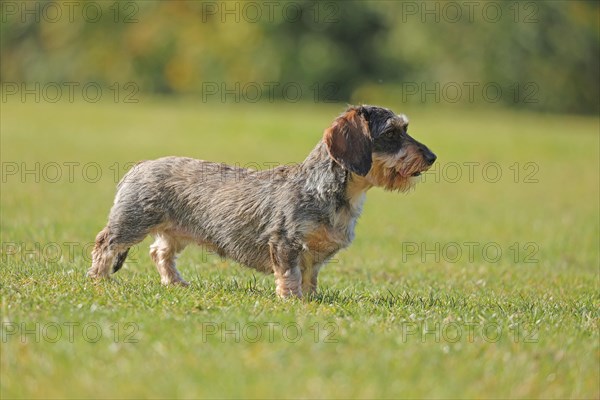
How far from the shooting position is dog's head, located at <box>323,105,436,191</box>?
7828 millimetres

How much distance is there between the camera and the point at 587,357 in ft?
20.5

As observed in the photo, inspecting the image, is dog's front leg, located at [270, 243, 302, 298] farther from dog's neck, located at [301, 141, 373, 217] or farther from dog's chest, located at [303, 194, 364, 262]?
dog's neck, located at [301, 141, 373, 217]

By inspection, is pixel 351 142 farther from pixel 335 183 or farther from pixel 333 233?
pixel 333 233

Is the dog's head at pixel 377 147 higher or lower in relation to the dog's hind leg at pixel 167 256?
higher

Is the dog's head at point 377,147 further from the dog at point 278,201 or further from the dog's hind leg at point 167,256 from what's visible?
the dog's hind leg at point 167,256

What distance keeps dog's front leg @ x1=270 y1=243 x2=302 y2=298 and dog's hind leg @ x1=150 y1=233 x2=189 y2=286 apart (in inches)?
53.2

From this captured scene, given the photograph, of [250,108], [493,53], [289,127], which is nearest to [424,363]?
[289,127]

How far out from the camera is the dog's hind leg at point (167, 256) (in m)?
8.93

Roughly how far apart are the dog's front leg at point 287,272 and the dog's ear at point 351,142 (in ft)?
2.78

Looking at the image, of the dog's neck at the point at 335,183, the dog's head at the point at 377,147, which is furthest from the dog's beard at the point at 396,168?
the dog's neck at the point at 335,183

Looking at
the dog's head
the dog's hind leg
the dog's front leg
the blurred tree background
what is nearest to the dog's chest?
the dog's front leg

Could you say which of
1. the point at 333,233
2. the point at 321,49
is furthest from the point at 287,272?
the point at 321,49

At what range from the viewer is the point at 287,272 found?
25.8ft

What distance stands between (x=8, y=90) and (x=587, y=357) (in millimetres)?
44556
